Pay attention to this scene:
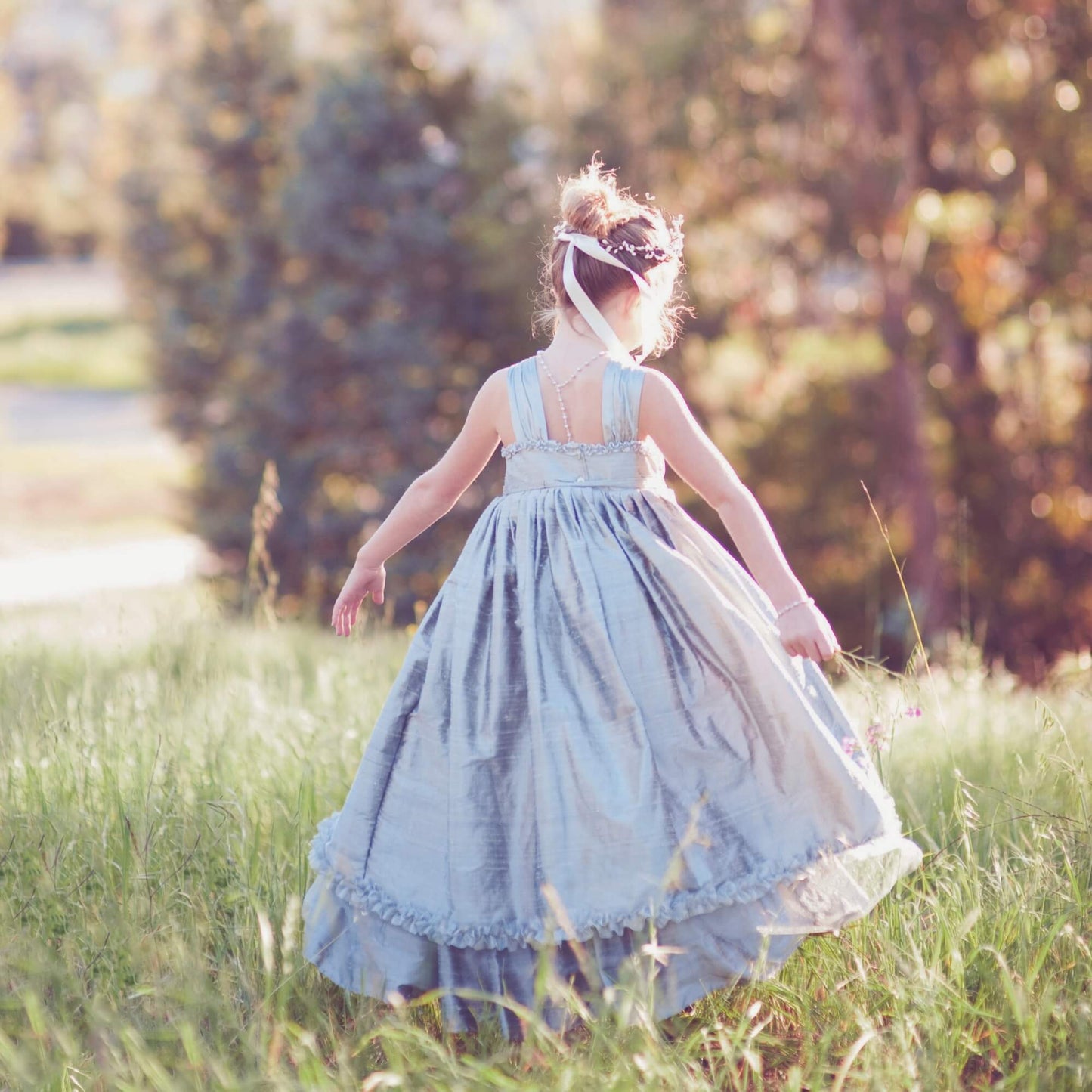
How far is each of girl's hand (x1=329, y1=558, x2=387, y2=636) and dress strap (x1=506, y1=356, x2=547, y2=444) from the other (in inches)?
19.8

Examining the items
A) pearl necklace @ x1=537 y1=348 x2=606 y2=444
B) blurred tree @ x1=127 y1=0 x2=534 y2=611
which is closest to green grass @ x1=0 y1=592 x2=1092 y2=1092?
pearl necklace @ x1=537 y1=348 x2=606 y2=444

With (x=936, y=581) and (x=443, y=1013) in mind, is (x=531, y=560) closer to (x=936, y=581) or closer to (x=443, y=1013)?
(x=443, y=1013)

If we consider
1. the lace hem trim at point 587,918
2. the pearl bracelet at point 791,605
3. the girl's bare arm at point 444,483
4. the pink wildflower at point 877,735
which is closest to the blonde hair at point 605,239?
the girl's bare arm at point 444,483

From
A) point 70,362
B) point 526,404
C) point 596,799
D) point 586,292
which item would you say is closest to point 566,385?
point 526,404

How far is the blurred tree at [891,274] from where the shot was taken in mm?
9555

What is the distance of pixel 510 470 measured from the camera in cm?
276

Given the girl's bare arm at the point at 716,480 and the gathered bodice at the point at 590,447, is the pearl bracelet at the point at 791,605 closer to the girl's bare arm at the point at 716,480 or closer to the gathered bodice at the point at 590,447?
the girl's bare arm at the point at 716,480

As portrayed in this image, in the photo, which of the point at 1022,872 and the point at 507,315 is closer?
the point at 1022,872

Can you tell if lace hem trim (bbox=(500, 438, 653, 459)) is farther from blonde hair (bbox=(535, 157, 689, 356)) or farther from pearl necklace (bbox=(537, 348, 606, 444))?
blonde hair (bbox=(535, 157, 689, 356))

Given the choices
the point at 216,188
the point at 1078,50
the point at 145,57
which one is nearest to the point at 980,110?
the point at 1078,50

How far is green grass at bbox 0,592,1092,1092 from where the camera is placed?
6.78 ft

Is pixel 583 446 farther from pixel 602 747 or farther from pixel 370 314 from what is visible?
pixel 370 314

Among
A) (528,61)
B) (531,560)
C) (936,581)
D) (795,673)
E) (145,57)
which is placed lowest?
(936,581)

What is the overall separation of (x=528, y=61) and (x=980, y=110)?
3.98 meters
